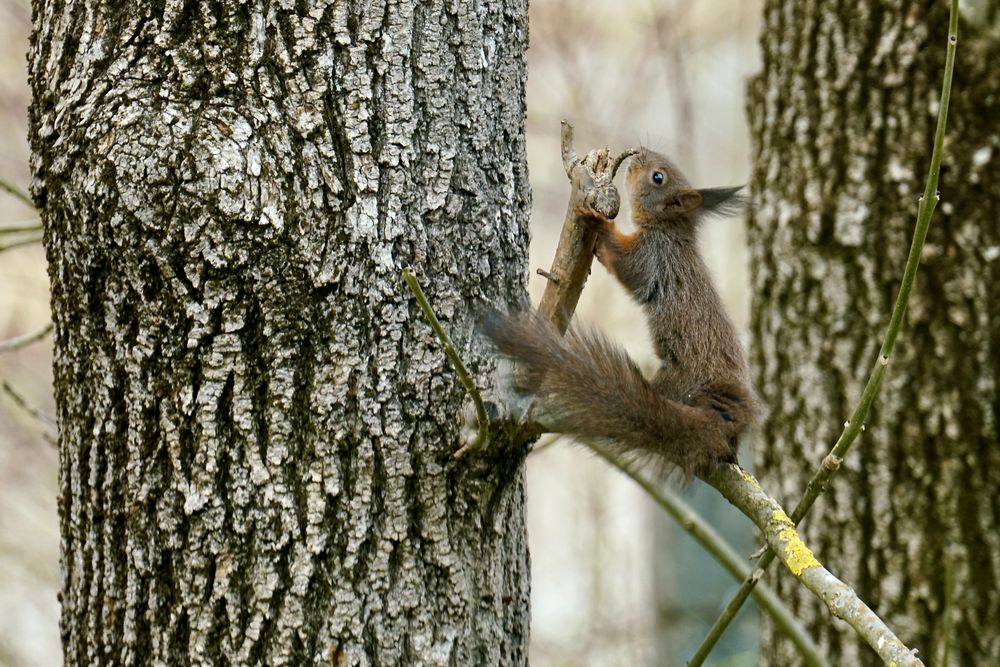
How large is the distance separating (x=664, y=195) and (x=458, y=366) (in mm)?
1414

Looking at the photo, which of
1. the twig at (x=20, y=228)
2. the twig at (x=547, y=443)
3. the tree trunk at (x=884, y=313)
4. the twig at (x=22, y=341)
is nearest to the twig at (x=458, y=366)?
the twig at (x=547, y=443)

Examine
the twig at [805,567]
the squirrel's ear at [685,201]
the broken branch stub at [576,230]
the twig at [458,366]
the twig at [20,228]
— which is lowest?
the twig at [805,567]

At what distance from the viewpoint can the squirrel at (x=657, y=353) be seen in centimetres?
161

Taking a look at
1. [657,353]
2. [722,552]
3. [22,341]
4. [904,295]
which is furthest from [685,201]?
[22,341]

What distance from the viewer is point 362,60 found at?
148 cm

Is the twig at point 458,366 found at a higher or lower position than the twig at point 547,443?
lower

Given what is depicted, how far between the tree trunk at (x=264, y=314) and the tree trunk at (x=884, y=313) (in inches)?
74.3

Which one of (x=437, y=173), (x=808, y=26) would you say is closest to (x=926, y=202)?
(x=437, y=173)

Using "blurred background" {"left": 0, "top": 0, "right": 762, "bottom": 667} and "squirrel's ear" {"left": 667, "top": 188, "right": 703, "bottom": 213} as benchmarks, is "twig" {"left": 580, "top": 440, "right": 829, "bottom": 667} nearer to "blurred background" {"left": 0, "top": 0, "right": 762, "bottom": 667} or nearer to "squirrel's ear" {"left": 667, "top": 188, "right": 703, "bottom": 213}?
"squirrel's ear" {"left": 667, "top": 188, "right": 703, "bottom": 213}

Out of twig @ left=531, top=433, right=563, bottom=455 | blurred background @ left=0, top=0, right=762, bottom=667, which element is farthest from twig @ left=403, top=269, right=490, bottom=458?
blurred background @ left=0, top=0, right=762, bottom=667

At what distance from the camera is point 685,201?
2516 mm

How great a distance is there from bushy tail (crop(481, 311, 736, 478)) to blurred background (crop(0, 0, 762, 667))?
2968 millimetres

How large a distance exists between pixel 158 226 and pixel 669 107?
6.64 metres

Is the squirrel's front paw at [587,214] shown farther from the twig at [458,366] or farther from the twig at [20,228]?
the twig at [20,228]
